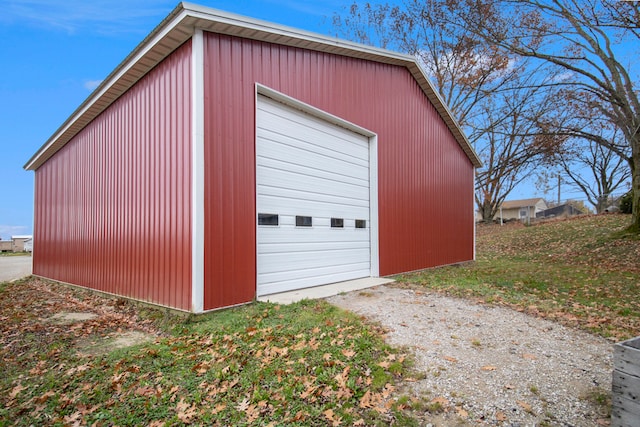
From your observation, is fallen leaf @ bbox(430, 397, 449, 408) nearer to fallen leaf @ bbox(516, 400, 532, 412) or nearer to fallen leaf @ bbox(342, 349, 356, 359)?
fallen leaf @ bbox(516, 400, 532, 412)

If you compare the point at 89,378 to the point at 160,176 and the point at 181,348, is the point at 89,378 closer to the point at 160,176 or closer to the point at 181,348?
the point at 181,348

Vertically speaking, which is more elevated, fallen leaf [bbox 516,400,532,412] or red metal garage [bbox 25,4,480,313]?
red metal garage [bbox 25,4,480,313]

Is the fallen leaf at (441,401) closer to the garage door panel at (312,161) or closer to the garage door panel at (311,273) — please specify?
the garage door panel at (311,273)

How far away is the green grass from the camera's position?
9.02 feet

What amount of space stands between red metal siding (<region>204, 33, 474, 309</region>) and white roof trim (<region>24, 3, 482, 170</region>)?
0.18 m

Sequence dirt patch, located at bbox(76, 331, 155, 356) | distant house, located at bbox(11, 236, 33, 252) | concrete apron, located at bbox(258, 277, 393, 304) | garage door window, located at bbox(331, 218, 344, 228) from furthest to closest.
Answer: distant house, located at bbox(11, 236, 33, 252) < garage door window, located at bbox(331, 218, 344, 228) < concrete apron, located at bbox(258, 277, 393, 304) < dirt patch, located at bbox(76, 331, 155, 356)

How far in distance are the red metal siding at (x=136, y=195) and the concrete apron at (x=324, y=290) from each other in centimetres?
146

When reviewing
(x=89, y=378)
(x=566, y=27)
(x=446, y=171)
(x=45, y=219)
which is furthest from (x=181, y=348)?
(x=566, y=27)

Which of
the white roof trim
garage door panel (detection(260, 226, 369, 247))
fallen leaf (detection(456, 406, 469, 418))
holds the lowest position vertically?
fallen leaf (detection(456, 406, 469, 418))

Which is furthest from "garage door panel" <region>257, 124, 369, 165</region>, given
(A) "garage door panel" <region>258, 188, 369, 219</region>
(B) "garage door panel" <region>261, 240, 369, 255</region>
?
(B) "garage door panel" <region>261, 240, 369, 255</region>

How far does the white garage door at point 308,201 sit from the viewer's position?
6.04m

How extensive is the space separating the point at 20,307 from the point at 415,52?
64.5ft

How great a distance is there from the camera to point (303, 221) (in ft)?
22.1

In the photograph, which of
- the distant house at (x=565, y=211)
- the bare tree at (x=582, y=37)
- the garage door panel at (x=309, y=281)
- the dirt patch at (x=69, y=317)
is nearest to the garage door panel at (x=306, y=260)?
the garage door panel at (x=309, y=281)
